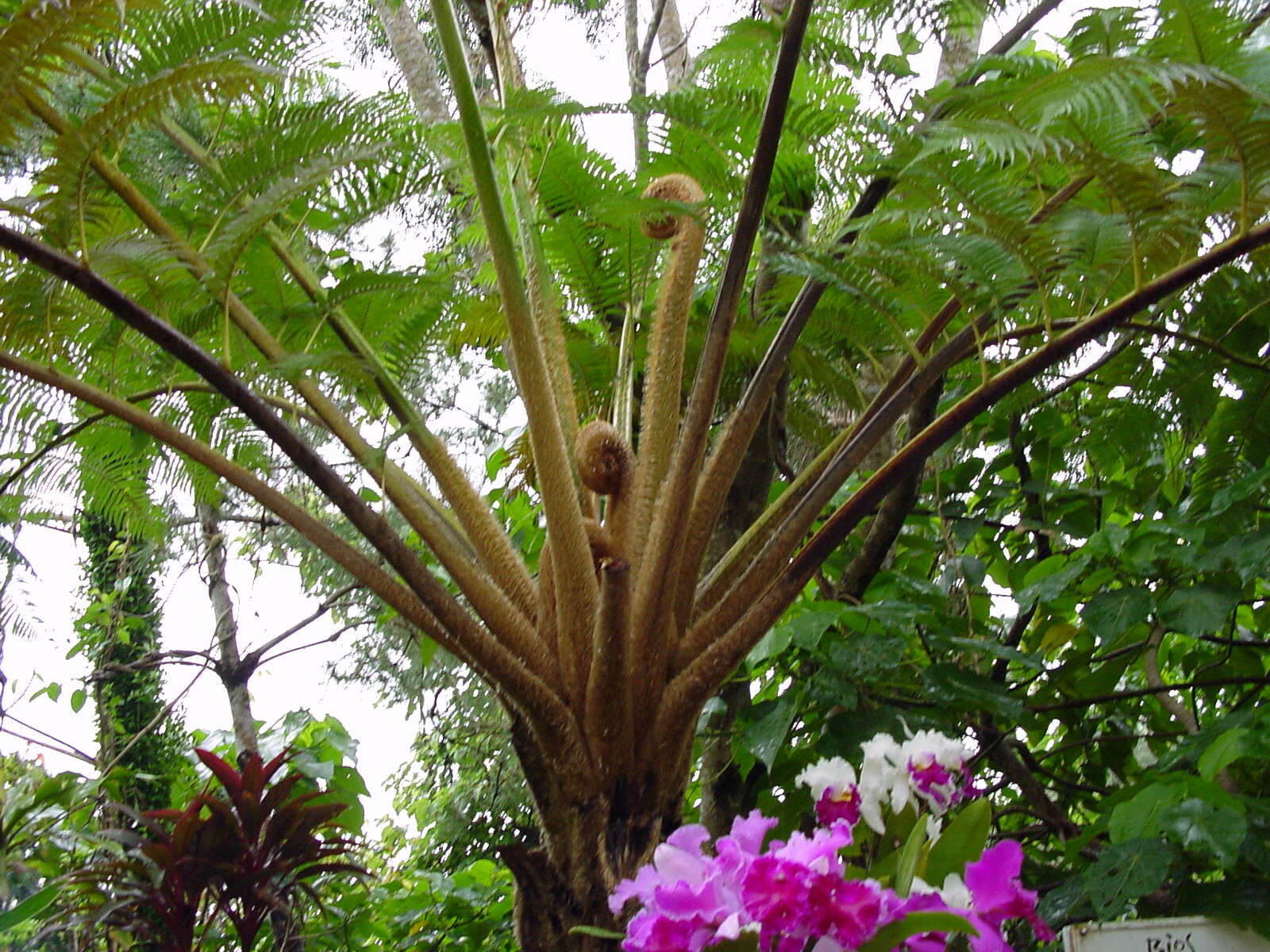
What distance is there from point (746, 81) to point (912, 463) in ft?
2.15

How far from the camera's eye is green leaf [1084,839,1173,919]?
3.11 ft

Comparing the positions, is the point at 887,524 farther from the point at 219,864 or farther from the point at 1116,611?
the point at 219,864

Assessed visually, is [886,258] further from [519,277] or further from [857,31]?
[857,31]

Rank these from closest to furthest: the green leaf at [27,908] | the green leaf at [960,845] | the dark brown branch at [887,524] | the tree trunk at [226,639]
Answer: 1. the green leaf at [960,845]
2. the dark brown branch at [887,524]
3. the green leaf at [27,908]
4. the tree trunk at [226,639]

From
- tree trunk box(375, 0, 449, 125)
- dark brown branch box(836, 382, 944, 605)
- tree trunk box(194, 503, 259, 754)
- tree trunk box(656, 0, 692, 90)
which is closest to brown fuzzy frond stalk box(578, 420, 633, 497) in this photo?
dark brown branch box(836, 382, 944, 605)

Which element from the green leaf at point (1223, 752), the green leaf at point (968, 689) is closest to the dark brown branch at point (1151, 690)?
the green leaf at point (968, 689)

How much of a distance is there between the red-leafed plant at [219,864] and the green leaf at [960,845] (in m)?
1.26

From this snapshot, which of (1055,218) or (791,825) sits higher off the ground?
(1055,218)

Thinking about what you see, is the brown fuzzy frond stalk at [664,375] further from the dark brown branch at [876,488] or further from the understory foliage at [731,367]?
the dark brown branch at [876,488]

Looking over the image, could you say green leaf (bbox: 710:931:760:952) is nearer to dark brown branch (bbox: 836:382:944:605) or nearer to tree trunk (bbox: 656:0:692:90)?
dark brown branch (bbox: 836:382:944:605)

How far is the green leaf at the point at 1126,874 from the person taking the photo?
95 centimetres

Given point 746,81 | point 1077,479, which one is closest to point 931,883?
point 746,81

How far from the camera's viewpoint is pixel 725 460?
1117 mm

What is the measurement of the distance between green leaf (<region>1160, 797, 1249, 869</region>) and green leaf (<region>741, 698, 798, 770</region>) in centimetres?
38
